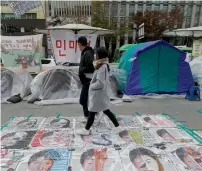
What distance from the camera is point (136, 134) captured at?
3.28 m

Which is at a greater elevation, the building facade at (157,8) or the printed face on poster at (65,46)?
the building facade at (157,8)

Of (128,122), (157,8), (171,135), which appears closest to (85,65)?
(128,122)

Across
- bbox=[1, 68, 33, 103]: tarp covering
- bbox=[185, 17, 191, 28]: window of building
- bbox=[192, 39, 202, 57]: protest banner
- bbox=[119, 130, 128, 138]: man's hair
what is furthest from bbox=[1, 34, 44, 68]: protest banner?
bbox=[185, 17, 191, 28]: window of building

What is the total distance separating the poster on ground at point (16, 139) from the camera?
9.43 feet

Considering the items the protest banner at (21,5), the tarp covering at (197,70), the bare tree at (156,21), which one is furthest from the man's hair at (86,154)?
the bare tree at (156,21)

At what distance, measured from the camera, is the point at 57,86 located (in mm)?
5488

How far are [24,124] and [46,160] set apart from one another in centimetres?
137

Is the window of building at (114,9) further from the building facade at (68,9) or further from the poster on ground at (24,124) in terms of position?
the poster on ground at (24,124)

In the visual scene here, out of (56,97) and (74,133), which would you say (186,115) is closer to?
(74,133)

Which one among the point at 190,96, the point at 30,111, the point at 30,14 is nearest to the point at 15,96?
the point at 30,111

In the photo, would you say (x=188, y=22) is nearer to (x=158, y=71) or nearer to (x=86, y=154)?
(x=158, y=71)

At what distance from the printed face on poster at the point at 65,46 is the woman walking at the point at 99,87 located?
3029mm

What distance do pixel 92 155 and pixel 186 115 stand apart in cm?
261

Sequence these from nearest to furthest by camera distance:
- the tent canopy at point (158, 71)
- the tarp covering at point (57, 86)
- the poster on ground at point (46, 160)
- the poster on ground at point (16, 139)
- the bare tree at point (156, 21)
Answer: the poster on ground at point (46, 160)
the poster on ground at point (16, 139)
the tarp covering at point (57, 86)
the tent canopy at point (158, 71)
the bare tree at point (156, 21)
